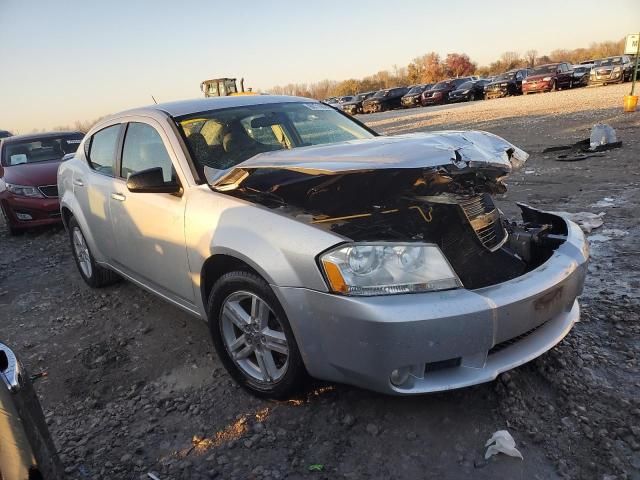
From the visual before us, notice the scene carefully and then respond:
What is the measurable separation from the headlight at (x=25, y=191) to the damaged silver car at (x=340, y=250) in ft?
15.2

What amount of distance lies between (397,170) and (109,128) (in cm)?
283

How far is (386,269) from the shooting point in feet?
7.19

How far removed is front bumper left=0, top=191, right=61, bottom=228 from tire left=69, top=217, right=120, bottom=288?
9.41 feet

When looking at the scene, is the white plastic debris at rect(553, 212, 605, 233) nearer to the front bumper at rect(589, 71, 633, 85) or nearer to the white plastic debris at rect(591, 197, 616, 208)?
the white plastic debris at rect(591, 197, 616, 208)

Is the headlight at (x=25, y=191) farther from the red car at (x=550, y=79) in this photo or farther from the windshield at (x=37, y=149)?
the red car at (x=550, y=79)

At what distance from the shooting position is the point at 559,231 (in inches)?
122

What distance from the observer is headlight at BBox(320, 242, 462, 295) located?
216 centimetres

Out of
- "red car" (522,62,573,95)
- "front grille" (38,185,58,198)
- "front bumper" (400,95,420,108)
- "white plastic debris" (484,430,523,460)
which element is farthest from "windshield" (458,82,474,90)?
"white plastic debris" (484,430,523,460)

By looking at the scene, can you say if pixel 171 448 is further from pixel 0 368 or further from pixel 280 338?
pixel 0 368

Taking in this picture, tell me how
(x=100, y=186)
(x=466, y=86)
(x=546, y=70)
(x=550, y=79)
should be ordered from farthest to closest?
(x=466, y=86)
(x=546, y=70)
(x=550, y=79)
(x=100, y=186)

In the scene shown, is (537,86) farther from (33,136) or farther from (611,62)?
(33,136)

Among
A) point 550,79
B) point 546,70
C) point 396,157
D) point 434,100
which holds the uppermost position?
point 546,70

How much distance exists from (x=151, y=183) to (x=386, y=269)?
1.63 meters

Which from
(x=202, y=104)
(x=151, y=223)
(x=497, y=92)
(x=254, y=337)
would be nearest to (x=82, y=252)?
(x=151, y=223)
